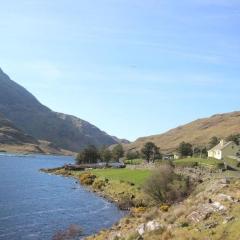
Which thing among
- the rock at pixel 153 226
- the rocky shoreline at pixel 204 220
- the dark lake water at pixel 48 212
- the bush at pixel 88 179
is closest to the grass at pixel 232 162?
the bush at pixel 88 179

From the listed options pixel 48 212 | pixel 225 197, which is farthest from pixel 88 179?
pixel 225 197

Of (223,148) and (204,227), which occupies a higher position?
(223,148)

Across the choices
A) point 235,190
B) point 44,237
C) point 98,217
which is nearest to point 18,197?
point 98,217

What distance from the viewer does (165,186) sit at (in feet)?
268

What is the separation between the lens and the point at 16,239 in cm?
6231

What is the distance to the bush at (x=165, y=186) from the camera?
7950cm

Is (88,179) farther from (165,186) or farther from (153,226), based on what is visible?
(153,226)

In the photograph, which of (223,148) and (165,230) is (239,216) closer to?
(165,230)

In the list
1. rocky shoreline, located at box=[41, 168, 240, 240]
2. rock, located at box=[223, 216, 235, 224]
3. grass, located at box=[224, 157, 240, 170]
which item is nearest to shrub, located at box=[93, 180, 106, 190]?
grass, located at box=[224, 157, 240, 170]

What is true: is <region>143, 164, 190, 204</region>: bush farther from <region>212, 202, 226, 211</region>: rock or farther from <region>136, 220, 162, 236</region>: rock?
<region>212, 202, 226, 211</region>: rock

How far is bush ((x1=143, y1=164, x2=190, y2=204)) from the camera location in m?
79.5

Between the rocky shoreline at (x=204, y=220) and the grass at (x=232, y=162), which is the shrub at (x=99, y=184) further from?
the rocky shoreline at (x=204, y=220)

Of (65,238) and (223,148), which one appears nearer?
(65,238)

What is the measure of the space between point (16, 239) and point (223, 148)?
111 meters
